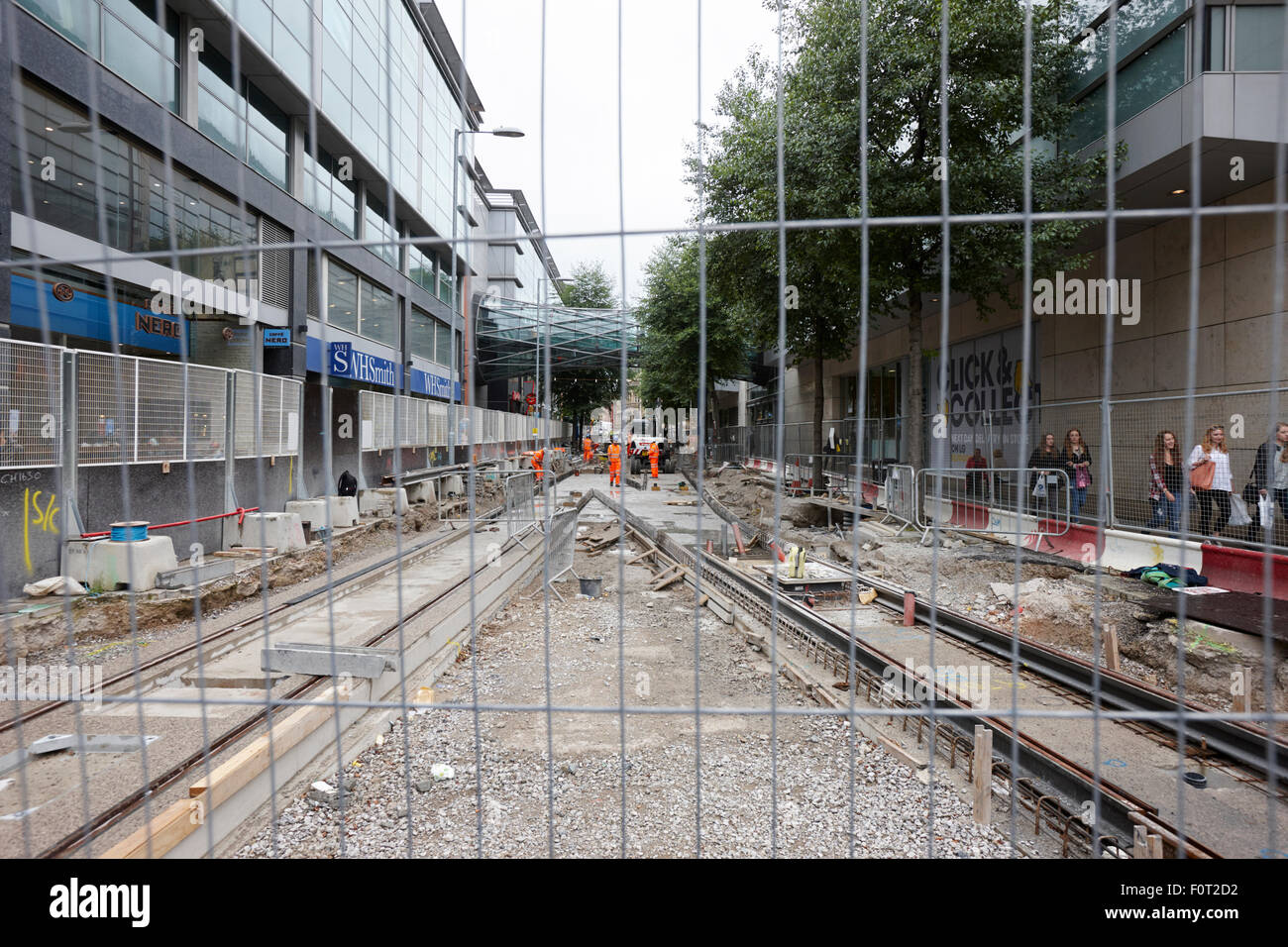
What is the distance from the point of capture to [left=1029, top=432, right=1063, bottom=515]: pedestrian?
473 inches

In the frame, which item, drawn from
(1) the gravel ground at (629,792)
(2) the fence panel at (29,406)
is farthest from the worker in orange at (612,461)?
(2) the fence panel at (29,406)

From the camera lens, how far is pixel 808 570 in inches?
417

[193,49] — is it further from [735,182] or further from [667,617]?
[667,617]

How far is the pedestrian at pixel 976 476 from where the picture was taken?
46.1 ft

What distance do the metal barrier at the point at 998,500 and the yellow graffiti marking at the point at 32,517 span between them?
38.2 ft

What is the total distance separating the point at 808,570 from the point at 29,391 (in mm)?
10171

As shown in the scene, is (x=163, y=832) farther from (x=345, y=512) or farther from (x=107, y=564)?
(x=345, y=512)

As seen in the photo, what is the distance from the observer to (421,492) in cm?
2092

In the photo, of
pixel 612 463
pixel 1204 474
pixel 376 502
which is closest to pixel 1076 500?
pixel 1204 474

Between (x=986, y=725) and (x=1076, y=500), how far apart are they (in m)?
8.37

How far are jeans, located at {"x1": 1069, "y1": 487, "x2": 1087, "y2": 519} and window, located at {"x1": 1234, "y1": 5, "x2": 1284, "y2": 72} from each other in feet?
23.1

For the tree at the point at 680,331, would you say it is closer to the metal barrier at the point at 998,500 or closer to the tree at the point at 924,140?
the tree at the point at 924,140

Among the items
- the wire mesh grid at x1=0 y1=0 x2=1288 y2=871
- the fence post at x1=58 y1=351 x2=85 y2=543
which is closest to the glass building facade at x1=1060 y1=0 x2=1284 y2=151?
the wire mesh grid at x1=0 y1=0 x2=1288 y2=871
